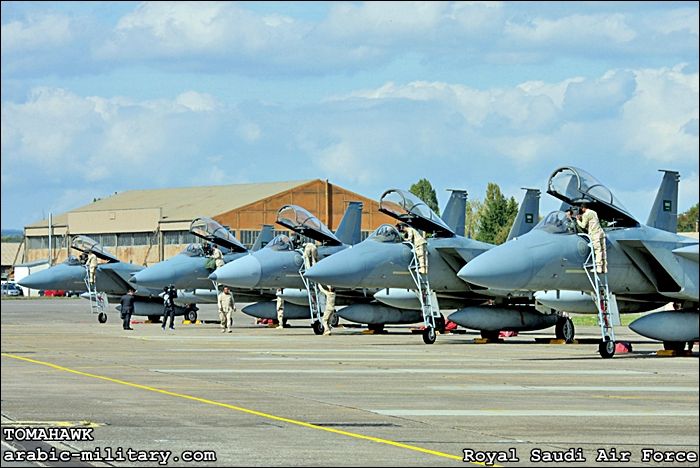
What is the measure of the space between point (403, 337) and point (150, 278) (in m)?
11.4

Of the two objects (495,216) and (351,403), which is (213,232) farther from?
(495,216)

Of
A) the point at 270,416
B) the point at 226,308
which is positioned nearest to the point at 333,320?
the point at 226,308

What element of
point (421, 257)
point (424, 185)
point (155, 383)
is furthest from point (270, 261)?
point (424, 185)

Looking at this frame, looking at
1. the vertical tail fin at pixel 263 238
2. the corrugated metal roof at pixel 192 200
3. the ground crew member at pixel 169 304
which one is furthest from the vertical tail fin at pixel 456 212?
the corrugated metal roof at pixel 192 200

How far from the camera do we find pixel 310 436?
12.8 metres

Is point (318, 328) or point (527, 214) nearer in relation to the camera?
point (527, 214)

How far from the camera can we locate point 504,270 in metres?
26.3

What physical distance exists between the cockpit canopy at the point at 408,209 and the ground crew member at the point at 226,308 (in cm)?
998

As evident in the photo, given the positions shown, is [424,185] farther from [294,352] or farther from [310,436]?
[310,436]

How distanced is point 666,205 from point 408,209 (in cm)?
675

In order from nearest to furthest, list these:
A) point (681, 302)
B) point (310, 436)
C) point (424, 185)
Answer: point (310, 436) → point (681, 302) → point (424, 185)

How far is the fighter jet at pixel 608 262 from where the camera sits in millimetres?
26125

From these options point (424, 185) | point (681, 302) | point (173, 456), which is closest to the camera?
point (173, 456)

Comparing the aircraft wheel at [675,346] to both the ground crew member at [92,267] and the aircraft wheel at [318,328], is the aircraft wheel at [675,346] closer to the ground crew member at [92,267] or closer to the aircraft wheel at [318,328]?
the aircraft wheel at [318,328]
